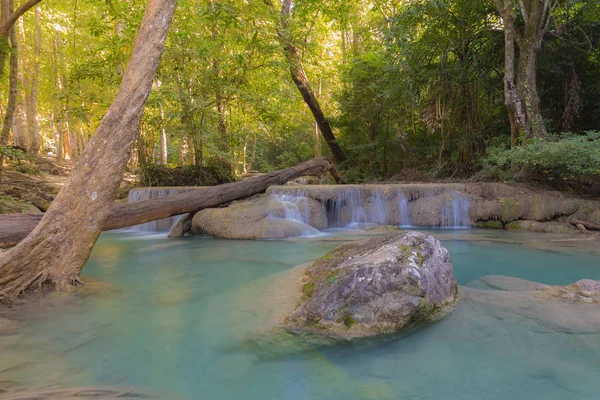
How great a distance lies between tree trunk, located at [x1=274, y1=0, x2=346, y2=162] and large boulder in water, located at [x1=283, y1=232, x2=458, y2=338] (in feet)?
33.7

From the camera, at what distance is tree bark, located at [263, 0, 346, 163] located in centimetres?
1205

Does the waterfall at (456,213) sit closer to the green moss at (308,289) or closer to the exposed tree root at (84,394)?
the green moss at (308,289)

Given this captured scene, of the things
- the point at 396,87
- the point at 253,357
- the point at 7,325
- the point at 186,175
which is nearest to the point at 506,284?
the point at 253,357

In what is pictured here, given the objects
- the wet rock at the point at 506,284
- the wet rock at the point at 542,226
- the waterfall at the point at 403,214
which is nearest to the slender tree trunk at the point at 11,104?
the waterfall at the point at 403,214

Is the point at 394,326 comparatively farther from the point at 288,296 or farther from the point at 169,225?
the point at 169,225

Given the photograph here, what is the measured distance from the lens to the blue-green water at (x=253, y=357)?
2.12 metres

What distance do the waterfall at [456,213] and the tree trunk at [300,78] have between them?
283 inches

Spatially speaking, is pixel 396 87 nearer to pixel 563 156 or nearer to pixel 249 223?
pixel 563 156

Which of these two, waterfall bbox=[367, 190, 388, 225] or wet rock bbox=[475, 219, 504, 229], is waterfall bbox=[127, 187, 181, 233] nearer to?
waterfall bbox=[367, 190, 388, 225]

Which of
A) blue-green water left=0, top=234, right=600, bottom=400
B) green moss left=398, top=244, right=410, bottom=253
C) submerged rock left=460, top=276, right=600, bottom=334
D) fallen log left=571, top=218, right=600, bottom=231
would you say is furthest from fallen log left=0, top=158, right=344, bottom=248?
fallen log left=571, top=218, right=600, bottom=231

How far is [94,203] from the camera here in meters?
3.85

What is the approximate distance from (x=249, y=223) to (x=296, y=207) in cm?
138

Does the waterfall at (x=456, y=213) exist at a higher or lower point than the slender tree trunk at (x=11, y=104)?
lower

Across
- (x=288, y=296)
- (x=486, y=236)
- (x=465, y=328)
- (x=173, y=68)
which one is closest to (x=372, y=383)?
(x=465, y=328)
